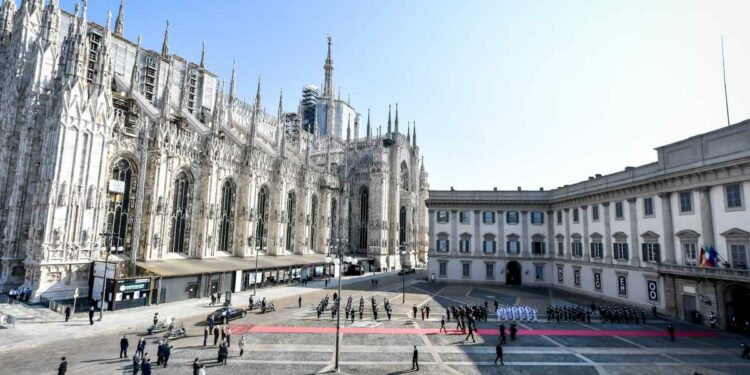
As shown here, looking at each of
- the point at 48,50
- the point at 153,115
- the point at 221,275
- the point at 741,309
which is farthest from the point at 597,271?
the point at 48,50

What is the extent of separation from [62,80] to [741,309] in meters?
57.9

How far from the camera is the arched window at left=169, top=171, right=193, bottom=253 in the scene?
4162 centimetres

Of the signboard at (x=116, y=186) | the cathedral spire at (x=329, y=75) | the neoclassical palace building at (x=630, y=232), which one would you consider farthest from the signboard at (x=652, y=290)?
the cathedral spire at (x=329, y=75)

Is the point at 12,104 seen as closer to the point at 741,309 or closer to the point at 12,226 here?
the point at 12,226

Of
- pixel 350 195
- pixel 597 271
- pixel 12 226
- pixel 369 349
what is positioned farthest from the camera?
pixel 350 195

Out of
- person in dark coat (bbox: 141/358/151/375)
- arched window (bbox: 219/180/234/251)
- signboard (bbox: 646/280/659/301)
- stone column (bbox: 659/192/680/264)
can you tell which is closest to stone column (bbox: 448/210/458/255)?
signboard (bbox: 646/280/659/301)

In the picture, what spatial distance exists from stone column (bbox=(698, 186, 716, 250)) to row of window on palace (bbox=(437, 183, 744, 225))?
113cm

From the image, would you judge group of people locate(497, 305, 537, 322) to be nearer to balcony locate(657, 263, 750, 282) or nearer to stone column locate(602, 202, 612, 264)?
balcony locate(657, 263, 750, 282)

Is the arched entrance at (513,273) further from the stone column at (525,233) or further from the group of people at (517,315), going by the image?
the group of people at (517,315)

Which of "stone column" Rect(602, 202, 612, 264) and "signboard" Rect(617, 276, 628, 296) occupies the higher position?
"stone column" Rect(602, 202, 612, 264)

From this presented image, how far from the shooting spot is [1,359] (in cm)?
1784

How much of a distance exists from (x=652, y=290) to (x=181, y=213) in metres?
48.8

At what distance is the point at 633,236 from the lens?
36.4 metres

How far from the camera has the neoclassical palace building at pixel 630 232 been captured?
27.2 metres
